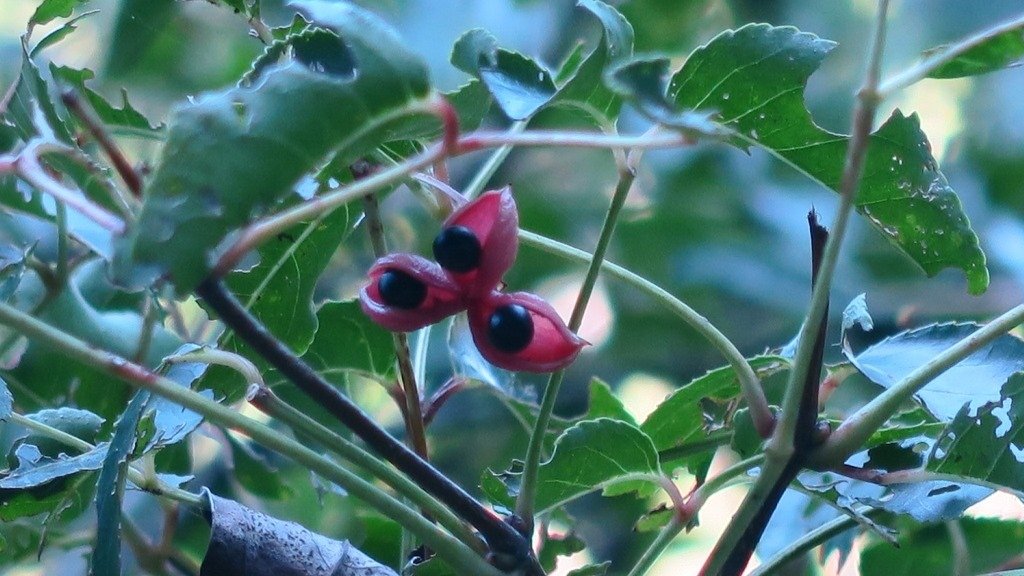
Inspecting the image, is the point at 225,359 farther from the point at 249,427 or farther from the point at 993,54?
the point at 993,54

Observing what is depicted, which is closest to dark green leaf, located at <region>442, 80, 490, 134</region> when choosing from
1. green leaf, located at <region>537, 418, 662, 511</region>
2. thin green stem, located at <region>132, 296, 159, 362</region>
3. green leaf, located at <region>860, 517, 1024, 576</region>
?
green leaf, located at <region>537, 418, 662, 511</region>

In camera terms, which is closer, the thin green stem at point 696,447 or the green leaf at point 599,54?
the green leaf at point 599,54

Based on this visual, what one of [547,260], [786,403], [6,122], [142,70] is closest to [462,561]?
[786,403]

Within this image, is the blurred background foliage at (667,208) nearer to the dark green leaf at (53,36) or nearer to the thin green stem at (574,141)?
the dark green leaf at (53,36)

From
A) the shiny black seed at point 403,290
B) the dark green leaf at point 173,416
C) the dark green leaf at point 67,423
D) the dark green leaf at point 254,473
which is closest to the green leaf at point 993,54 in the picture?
the shiny black seed at point 403,290

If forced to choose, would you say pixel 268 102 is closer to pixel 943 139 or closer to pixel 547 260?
pixel 547 260

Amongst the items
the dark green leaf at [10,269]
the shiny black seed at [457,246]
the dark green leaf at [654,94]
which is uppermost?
the dark green leaf at [654,94]

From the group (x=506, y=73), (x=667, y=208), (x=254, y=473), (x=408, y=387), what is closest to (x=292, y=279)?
(x=408, y=387)
